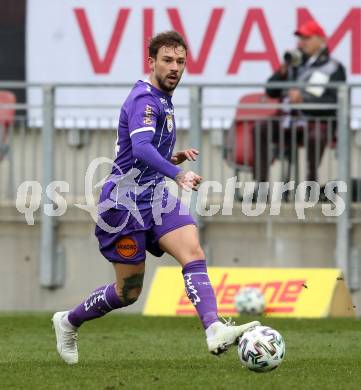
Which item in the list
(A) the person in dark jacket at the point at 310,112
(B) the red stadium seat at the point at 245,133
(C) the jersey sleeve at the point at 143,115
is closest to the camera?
(C) the jersey sleeve at the point at 143,115

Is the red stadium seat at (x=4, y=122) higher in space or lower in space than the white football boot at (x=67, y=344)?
higher

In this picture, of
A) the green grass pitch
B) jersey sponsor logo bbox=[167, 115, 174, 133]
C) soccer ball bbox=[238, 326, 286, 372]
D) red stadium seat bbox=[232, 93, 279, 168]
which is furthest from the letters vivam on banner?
soccer ball bbox=[238, 326, 286, 372]

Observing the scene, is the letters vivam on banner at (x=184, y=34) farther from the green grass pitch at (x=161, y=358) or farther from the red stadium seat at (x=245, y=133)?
the green grass pitch at (x=161, y=358)

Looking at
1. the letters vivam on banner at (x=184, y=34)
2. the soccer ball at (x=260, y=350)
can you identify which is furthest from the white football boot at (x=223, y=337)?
the letters vivam on banner at (x=184, y=34)

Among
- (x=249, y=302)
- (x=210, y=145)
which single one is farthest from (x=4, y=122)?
(x=249, y=302)

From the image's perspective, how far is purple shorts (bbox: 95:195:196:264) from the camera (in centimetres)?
992

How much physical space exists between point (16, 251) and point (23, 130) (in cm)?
145

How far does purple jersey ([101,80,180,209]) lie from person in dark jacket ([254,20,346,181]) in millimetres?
6439

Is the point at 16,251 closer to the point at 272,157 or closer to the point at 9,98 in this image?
the point at 9,98

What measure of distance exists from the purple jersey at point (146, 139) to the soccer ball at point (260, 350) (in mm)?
1138

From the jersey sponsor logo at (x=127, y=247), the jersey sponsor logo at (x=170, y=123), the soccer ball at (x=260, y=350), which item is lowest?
the soccer ball at (x=260, y=350)

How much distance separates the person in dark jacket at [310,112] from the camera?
1650 cm

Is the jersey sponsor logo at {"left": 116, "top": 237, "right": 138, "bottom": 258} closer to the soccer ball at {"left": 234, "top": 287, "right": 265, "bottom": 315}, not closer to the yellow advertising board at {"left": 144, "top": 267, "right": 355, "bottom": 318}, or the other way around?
the yellow advertising board at {"left": 144, "top": 267, "right": 355, "bottom": 318}

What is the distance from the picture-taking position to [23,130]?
56.7ft
